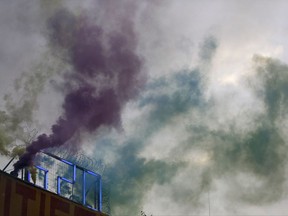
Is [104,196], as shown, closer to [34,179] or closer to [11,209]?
[34,179]

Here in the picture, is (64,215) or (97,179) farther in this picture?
(97,179)

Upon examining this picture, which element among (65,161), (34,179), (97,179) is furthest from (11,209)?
(97,179)

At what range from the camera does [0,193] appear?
29.7 metres

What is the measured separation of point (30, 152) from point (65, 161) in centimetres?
270

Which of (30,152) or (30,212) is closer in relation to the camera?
(30,212)

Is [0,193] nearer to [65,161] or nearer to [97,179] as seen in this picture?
[65,161]

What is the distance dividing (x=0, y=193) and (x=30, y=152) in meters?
8.77

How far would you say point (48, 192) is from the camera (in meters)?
33.6

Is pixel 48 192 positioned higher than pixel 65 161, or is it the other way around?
pixel 65 161

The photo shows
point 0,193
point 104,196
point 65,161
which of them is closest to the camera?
point 0,193

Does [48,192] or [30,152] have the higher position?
[30,152]

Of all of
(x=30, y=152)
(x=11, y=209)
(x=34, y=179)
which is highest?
(x=30, y=152)

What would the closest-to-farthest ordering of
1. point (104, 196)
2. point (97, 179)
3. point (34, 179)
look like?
point (34, 179), point (97, 179), point (104, 196)

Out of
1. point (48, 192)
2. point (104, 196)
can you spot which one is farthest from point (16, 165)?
point (104, 196)
